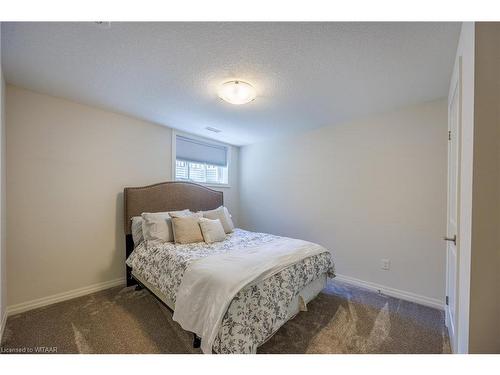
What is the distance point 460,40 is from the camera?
1.33 m

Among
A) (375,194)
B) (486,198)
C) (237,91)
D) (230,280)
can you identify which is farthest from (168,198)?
(486,198)

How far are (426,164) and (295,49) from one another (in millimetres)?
1924

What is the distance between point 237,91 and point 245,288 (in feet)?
5.38

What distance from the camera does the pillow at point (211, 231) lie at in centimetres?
241

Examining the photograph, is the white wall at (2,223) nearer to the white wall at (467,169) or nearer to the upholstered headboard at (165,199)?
the upholstered headboard at (165,199)

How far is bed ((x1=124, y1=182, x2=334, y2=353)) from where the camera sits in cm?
135

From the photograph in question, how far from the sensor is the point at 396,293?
242 centimetres

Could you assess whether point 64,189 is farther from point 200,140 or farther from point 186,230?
point 200,140

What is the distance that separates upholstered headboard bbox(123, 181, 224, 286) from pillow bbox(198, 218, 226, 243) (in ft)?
2.59

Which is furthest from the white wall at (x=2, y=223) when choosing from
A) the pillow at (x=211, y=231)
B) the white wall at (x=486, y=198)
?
the white wall at (x=486, y=198)

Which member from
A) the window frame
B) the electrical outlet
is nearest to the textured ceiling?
the window frame

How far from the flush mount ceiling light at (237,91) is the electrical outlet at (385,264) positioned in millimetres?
2456
